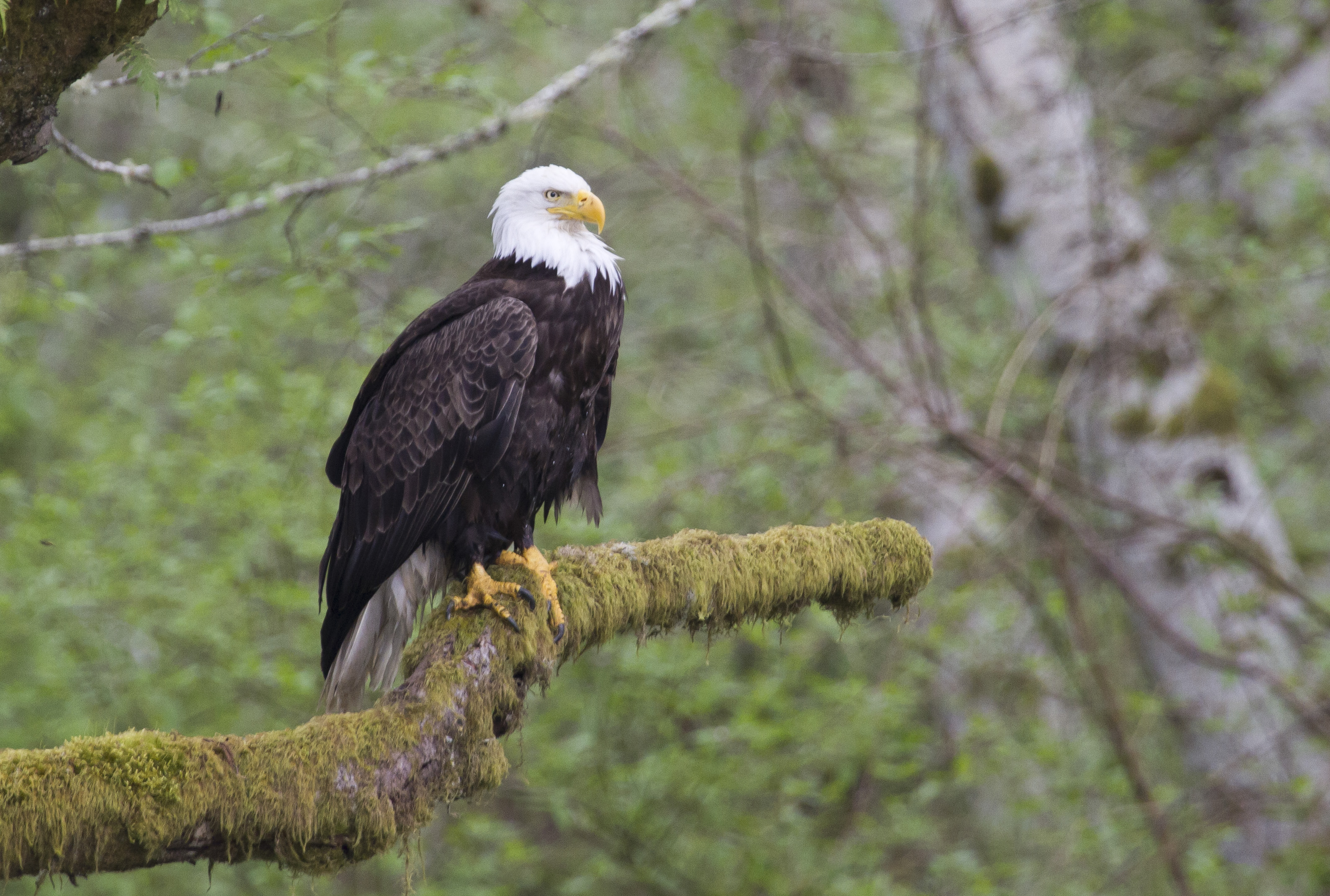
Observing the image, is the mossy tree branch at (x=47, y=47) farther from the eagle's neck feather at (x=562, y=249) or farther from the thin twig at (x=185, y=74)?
the eagle's neck feather at (x=562, y=249)

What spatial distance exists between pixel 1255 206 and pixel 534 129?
16.2 ft

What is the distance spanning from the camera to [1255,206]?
8.09m

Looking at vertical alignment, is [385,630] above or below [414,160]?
below

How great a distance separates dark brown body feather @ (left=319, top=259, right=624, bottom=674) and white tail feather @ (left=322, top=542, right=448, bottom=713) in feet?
0.22

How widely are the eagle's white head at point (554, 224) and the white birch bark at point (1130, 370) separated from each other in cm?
223

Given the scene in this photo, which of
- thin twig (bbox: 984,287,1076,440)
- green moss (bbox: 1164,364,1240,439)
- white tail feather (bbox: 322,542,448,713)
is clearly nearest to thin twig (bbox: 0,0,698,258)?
white tail feather (bbox: 322,542,448,713)

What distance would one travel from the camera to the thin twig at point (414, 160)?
388 cm

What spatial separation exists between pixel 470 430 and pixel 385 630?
0.81 meters

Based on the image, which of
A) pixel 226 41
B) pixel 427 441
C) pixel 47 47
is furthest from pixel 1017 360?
pixel 47 47

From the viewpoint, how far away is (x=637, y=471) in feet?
22.6

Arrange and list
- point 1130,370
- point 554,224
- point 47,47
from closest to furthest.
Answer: point 47,47
point 554,224
point 1130,370

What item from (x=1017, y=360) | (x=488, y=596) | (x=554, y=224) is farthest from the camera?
(x=1017, y=360)

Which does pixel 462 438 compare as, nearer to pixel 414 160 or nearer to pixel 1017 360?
pixel 414 160

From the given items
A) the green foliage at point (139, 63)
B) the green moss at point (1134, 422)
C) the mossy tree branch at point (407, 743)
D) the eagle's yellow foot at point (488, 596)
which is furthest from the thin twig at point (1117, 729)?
the green foliage at point (139, 63)
